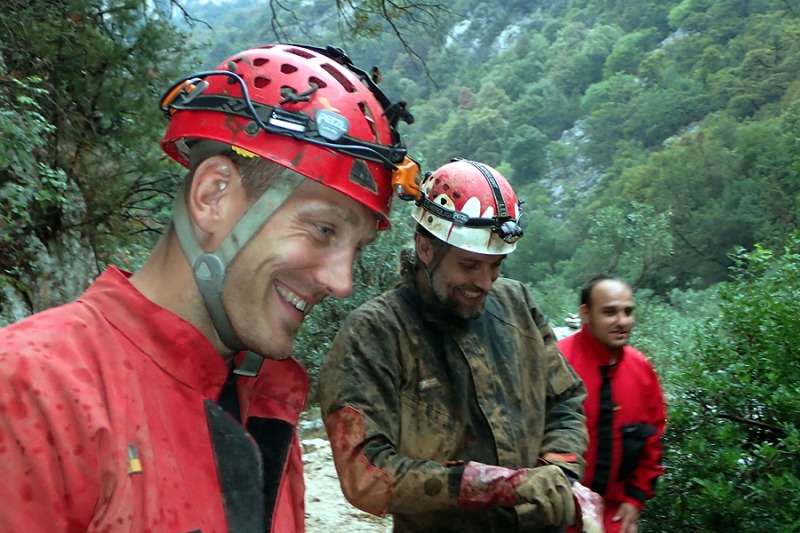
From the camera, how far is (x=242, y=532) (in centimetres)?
128

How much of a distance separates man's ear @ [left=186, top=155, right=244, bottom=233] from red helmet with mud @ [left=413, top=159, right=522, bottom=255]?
5.07 feet

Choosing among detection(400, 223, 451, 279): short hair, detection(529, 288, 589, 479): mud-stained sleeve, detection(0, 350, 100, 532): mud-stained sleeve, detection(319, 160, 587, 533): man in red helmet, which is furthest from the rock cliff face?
detection(0, 350, 100, 532): mud-stained sleeve

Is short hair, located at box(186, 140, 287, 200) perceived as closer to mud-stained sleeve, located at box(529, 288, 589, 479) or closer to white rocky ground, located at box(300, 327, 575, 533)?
mud-stained sleeve, located at box(529, 288, 589, 479)

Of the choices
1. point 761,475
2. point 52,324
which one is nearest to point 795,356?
point 761,475

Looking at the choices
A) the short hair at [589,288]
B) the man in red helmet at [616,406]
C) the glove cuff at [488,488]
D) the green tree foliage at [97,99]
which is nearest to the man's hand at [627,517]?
the man in red helmet at [616,406]

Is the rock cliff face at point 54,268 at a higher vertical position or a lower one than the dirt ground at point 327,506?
higher

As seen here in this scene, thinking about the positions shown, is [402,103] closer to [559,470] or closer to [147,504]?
[147,504]

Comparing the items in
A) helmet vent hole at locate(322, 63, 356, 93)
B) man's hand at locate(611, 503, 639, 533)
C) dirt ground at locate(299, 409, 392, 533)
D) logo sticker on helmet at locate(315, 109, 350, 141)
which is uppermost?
helmet vent hole at locate(322, 63, 356, 93)

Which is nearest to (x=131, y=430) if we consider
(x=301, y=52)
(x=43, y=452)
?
(x=43, y=452)

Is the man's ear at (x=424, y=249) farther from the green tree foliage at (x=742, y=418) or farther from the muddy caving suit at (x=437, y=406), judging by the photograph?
the green tree foliage at (x=742, y=418)

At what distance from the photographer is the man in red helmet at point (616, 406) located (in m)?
3.43

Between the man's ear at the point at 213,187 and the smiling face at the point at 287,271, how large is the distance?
0.10 metres

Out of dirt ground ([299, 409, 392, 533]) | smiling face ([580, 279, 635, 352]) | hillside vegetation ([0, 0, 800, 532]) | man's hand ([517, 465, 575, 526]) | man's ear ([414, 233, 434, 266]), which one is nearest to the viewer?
man's hand ([517, 465, 575, 526])

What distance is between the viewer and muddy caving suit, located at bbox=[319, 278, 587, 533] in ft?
8.15
